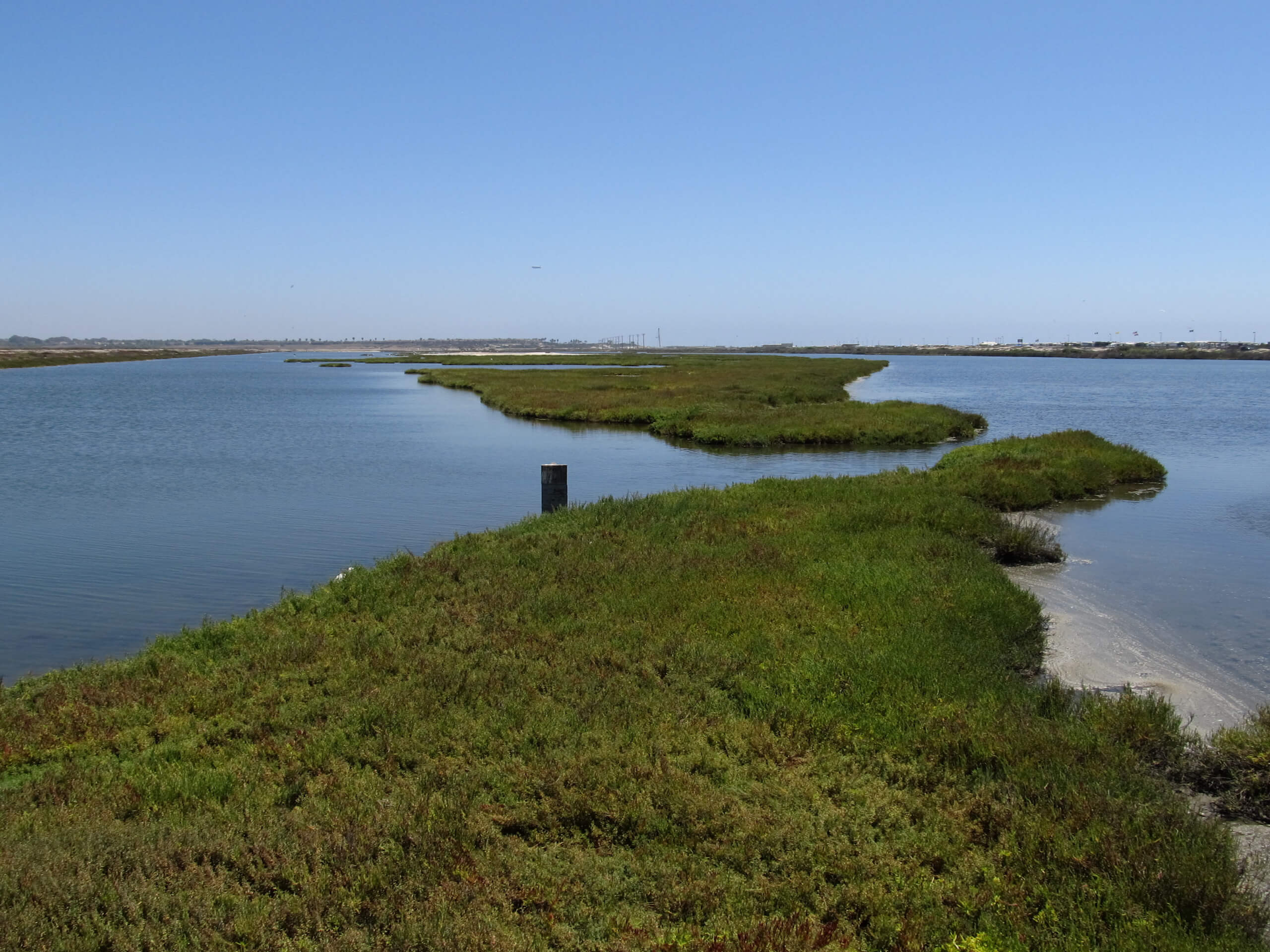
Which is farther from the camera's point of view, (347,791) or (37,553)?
(37,553)

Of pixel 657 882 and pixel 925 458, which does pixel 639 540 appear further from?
pixel 925 458

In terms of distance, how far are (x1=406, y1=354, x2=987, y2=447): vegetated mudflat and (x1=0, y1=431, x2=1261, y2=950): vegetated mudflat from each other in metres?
27.4

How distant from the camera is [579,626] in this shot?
11.5 m

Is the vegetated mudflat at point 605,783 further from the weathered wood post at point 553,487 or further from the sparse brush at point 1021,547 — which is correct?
the weathered wood post at point 553,487

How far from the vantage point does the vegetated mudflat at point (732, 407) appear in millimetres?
40406

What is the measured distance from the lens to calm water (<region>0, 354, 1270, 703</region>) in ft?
49.1

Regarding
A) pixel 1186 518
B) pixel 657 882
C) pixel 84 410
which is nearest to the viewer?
→ pixel 657 882

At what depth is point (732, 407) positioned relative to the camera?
161ft

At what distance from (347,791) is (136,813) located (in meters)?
1.52

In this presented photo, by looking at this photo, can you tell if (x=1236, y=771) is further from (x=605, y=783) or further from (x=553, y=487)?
(x=553, y=487)

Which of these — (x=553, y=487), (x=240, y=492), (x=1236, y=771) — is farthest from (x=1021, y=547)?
(x=240, y=492)

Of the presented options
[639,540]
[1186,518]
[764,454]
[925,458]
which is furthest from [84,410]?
[1186,518]

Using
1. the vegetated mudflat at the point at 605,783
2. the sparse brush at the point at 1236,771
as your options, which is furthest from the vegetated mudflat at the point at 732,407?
the sparse brush at the point at 1236,771

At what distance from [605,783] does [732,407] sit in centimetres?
4250
